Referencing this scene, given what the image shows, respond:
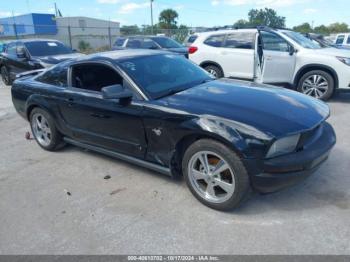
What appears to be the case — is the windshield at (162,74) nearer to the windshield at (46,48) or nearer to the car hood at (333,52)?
the car hood at (333,52)

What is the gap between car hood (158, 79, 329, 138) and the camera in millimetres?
2930

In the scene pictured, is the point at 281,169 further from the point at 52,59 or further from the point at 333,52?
the point at 52,59

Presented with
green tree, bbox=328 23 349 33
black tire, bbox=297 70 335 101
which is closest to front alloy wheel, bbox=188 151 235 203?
black tire, bbox=297 70 335 101

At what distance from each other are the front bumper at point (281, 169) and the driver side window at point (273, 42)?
5.44m

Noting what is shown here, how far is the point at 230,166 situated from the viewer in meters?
2.95

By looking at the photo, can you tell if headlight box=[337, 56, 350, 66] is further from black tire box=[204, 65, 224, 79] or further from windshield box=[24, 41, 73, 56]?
→ windshield box=[24, 41, 73, 56]

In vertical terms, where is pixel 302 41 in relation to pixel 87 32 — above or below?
above

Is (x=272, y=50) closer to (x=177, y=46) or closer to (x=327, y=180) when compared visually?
(x=327, y=180)

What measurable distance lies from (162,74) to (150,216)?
1772 millimetres

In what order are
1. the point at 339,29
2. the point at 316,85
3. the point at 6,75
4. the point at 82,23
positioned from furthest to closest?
the point at 339,29 < the point at 82,23 < the point at 6,75 < the point at 316,85

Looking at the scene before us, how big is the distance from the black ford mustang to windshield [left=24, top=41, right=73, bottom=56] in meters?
6.50

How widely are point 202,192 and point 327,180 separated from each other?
156 centimetres

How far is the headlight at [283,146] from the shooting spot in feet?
9.26

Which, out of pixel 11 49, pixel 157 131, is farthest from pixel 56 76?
pixel 11 49
